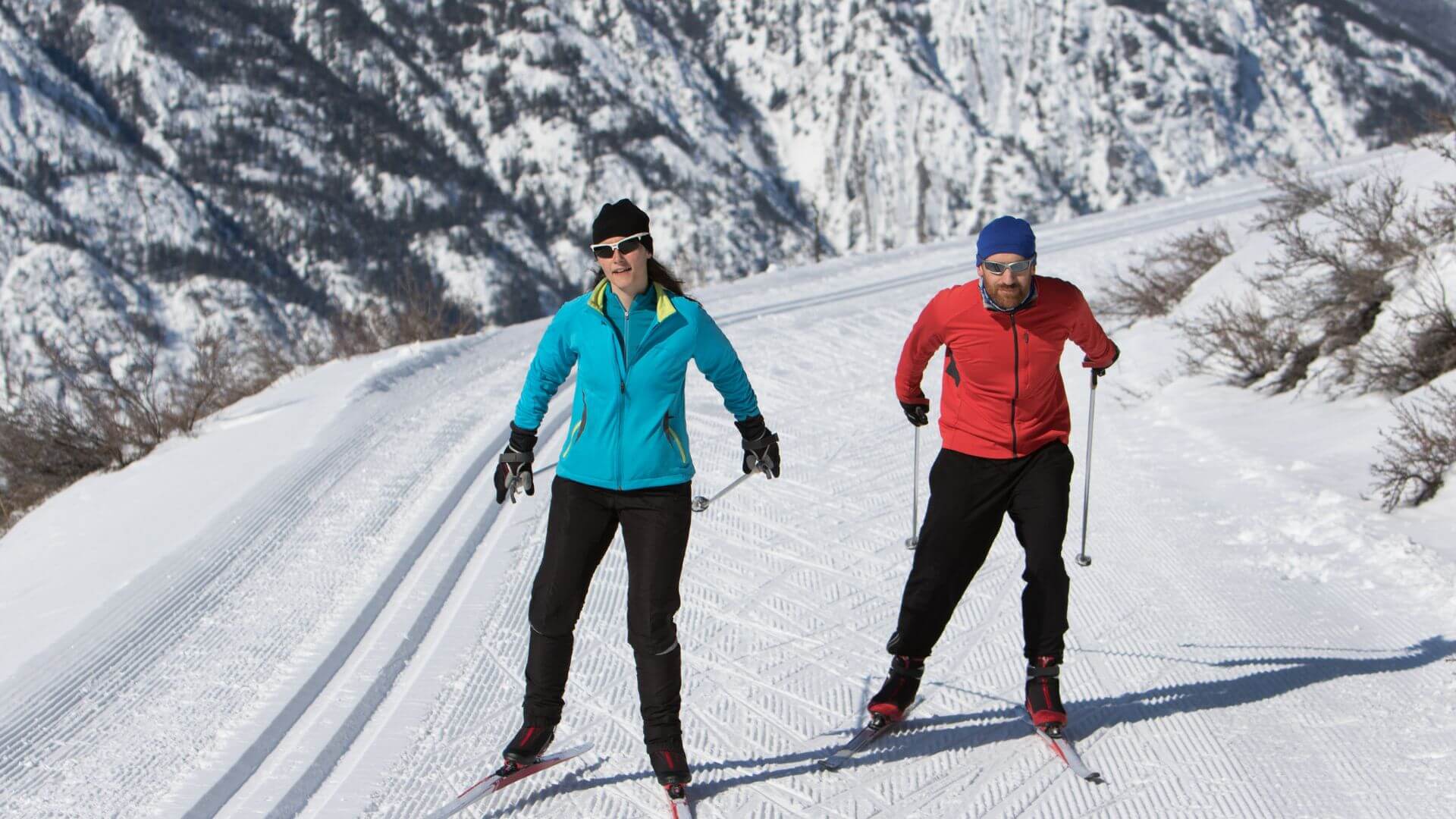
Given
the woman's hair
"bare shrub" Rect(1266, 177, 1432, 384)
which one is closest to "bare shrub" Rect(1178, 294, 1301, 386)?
"bare shrub" Rect(1266, 177, 1432, 384)

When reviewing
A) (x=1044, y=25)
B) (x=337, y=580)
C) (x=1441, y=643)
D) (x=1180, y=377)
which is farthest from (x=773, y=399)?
(x=1044, y=25)

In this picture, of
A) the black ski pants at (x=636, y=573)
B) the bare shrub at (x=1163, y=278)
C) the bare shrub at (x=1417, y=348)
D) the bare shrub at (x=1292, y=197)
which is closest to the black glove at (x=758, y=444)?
the black ski pants at (x=636, y=573)

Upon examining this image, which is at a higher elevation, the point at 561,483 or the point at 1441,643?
the point at 561,483

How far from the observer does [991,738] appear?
403cm

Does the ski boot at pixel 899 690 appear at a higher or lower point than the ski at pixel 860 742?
higher

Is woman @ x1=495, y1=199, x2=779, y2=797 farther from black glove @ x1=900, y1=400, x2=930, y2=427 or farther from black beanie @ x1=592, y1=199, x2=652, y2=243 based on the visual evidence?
black glove @ x1=900, y1=400, x2=930, y2=427

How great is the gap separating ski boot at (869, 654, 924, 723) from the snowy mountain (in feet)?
399

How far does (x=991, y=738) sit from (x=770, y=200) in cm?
14366

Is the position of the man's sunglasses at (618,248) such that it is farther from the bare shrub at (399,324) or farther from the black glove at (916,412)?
the bare shrub at (399,324)

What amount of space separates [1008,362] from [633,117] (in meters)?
144

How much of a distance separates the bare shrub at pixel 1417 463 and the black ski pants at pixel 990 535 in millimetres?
3295

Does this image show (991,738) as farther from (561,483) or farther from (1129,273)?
(1129,273)

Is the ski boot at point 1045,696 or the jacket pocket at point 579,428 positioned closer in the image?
the jacket pocket at point 579,428

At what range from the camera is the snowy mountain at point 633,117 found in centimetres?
12694
